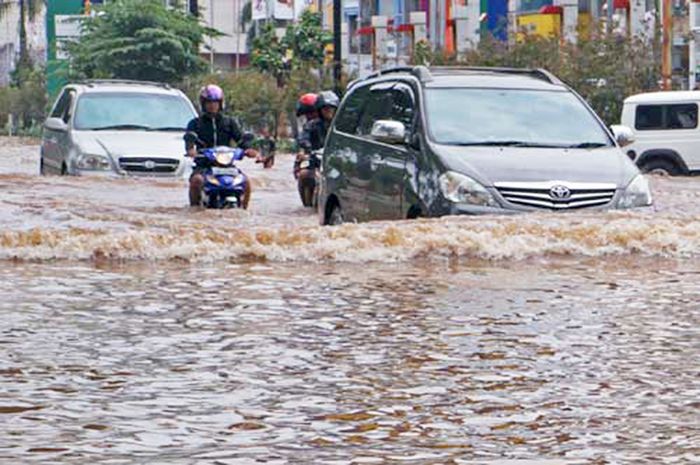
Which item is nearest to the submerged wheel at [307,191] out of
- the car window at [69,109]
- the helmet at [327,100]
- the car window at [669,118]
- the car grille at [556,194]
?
the helmet at [327,100]

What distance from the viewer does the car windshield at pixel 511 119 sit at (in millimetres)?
16109

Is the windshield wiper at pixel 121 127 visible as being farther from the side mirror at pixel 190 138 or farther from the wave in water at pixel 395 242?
the wave in water at pixel 395 242

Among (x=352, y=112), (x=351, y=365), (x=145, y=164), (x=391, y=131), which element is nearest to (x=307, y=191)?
(x=145, y=164)

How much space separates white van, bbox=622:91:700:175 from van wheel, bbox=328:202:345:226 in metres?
21.4

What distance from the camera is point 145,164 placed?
25547 millimetres

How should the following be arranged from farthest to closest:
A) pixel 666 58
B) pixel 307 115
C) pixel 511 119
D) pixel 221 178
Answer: pixel 666 58, pixel 307 115, pixel 221 178, pixel 511 119

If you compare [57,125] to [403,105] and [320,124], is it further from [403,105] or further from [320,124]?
[403,105]

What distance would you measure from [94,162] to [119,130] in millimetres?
929

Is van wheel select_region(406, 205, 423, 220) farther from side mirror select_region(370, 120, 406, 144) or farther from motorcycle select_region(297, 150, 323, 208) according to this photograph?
motorcycle select_region(297, 150, 323, 208)

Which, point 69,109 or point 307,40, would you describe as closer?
point 69,109

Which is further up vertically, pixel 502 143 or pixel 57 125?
pixel 502 143

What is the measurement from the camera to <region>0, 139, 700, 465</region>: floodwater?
705 cm

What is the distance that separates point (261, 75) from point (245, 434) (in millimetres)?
57812

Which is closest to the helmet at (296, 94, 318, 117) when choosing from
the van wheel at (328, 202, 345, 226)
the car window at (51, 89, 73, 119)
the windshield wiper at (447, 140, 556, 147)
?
the car window at (51, 89, 73, 119)
